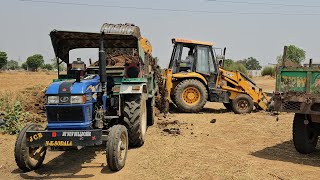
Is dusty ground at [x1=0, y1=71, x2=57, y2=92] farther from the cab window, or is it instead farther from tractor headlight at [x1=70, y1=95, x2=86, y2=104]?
tractor headlight at [x1=70, y1=95, x2=86, y2=104]

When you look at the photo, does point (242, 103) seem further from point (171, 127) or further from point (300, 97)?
point (300, 97)

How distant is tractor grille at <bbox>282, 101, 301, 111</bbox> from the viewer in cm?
679

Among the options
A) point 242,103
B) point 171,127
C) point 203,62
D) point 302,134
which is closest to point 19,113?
point 171,127

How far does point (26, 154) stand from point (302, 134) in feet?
16.1

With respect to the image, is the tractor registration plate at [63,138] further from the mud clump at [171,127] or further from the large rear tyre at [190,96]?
the large rear tyre at [190,96]

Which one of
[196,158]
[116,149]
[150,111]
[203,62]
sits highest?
[203,62]

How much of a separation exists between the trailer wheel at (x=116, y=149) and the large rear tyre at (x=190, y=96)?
289 inches

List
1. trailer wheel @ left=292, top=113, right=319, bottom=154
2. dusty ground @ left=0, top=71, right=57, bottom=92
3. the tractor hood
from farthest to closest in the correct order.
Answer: dusty ground @ left=0, top=71, right=57, bottom=92, trailer wheel @ left=292, top=113, right=319, bottom=154, the tractor hood

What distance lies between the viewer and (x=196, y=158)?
720 centimetres

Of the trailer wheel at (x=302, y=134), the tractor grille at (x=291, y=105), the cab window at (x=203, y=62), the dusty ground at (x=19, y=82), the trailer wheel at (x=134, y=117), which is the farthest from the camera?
the dusty ground at (x=19, y=82)

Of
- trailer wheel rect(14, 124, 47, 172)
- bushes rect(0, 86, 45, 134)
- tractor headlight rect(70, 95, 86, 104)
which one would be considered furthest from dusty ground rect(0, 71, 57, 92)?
tractor headlight rect(70, 95, 86, 104)

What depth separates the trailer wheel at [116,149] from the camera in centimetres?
624

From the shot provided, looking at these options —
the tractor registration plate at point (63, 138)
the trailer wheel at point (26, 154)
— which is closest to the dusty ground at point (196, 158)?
the trailer wheel at point (26, 154)

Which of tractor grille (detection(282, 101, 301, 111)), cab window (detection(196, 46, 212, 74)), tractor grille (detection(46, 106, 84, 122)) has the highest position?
cab window (detection(196, 46, 212, 74))
